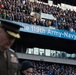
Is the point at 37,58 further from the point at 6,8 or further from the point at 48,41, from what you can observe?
the point at 6,8

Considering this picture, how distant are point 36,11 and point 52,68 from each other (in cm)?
577

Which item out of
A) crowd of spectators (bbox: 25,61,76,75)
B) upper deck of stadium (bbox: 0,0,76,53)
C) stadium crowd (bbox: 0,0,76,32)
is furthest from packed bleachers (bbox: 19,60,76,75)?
stadium crowd (bbox: 0,0,76,32)

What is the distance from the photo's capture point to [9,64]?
9.46 feet

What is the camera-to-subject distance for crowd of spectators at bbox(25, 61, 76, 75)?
101 feet

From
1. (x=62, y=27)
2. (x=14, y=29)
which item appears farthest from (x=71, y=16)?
(x=14, y=29)

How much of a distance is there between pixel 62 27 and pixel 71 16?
3378 millimetres

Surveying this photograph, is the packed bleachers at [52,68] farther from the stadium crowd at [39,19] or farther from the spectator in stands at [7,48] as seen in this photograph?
the spectator in stands at [7,48]

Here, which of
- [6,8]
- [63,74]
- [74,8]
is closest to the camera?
[6,8]

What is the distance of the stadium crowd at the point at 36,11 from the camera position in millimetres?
29578

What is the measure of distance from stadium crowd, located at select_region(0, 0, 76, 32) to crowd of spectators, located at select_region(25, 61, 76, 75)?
376 cm

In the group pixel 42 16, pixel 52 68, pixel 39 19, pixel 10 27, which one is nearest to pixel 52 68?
pixel 52 68

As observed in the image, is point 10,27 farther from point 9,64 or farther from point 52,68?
point 52,68

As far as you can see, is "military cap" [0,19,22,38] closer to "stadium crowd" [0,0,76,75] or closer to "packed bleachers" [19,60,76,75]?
"stadium crowd" [0,0,76,75]

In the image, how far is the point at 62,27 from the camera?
115ft
